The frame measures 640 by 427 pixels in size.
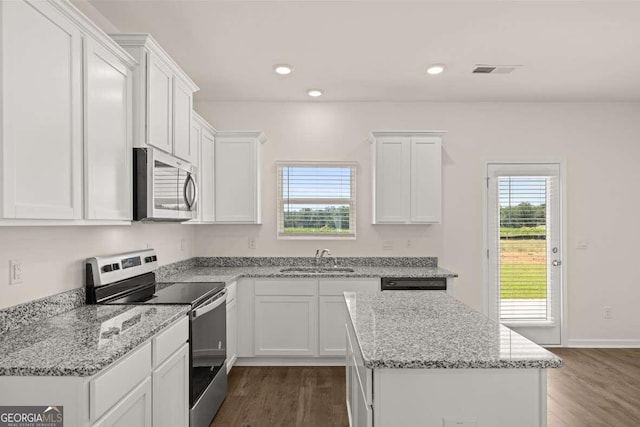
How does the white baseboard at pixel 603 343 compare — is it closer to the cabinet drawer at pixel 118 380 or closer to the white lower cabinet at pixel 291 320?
the white lower cabinet at pixel 291 320

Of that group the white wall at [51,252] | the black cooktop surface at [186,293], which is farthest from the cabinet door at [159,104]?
the black cooktop surface at [186,293]

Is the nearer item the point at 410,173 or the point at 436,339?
the point at 436,339

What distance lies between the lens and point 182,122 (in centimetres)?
289

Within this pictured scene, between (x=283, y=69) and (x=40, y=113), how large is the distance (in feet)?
7.51

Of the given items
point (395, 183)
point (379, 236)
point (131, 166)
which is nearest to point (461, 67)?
point (395, 183)

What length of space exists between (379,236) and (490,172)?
148cm

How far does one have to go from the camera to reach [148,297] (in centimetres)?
262

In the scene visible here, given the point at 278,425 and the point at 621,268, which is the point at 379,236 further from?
the point at 621,268

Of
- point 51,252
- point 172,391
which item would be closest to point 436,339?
point 172,391

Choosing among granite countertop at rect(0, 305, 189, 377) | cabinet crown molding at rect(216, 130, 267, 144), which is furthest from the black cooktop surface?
cabinet crown molding at rect(216, 130, 267, 144)

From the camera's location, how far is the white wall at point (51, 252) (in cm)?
181

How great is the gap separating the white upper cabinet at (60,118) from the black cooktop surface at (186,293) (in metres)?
0.63

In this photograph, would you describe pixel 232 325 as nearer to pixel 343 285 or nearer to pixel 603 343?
pixel 343 285

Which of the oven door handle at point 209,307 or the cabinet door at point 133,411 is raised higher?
the oven door handle at point 209,307
